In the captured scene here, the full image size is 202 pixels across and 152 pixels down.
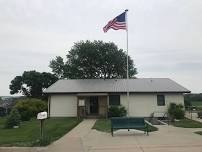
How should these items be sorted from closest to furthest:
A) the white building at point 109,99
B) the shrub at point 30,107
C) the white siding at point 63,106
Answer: the shrub at point 30,107
the white building at point 109,99
the white siding at point 63,106

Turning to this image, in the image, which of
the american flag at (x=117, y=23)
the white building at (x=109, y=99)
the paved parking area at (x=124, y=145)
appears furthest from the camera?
the white building at (x=109, y=99)

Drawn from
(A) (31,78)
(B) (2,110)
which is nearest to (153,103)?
(B) (2,110)

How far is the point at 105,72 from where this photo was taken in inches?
2153

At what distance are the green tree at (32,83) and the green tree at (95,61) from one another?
4.07 m

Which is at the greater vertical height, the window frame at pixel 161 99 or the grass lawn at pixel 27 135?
the window frame at pixel 161 99

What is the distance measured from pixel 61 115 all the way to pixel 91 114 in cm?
300

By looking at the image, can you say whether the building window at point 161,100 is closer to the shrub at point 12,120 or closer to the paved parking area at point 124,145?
the shrub at point 12,120

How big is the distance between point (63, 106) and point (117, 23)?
11.7m

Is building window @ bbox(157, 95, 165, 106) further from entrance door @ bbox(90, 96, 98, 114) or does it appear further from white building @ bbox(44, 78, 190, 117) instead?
entrance door @ bbox(90, 96, 98, 114)

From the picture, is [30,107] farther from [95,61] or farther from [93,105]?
[95,61]

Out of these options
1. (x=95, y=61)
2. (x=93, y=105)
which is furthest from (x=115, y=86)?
(x=95, y=61)

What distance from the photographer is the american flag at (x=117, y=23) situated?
983 inches

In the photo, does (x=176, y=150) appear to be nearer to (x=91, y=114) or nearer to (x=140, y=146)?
(x=140, y=146)

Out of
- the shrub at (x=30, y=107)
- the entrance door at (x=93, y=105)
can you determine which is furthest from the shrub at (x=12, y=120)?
the entrance door at (x=93, y=105)
